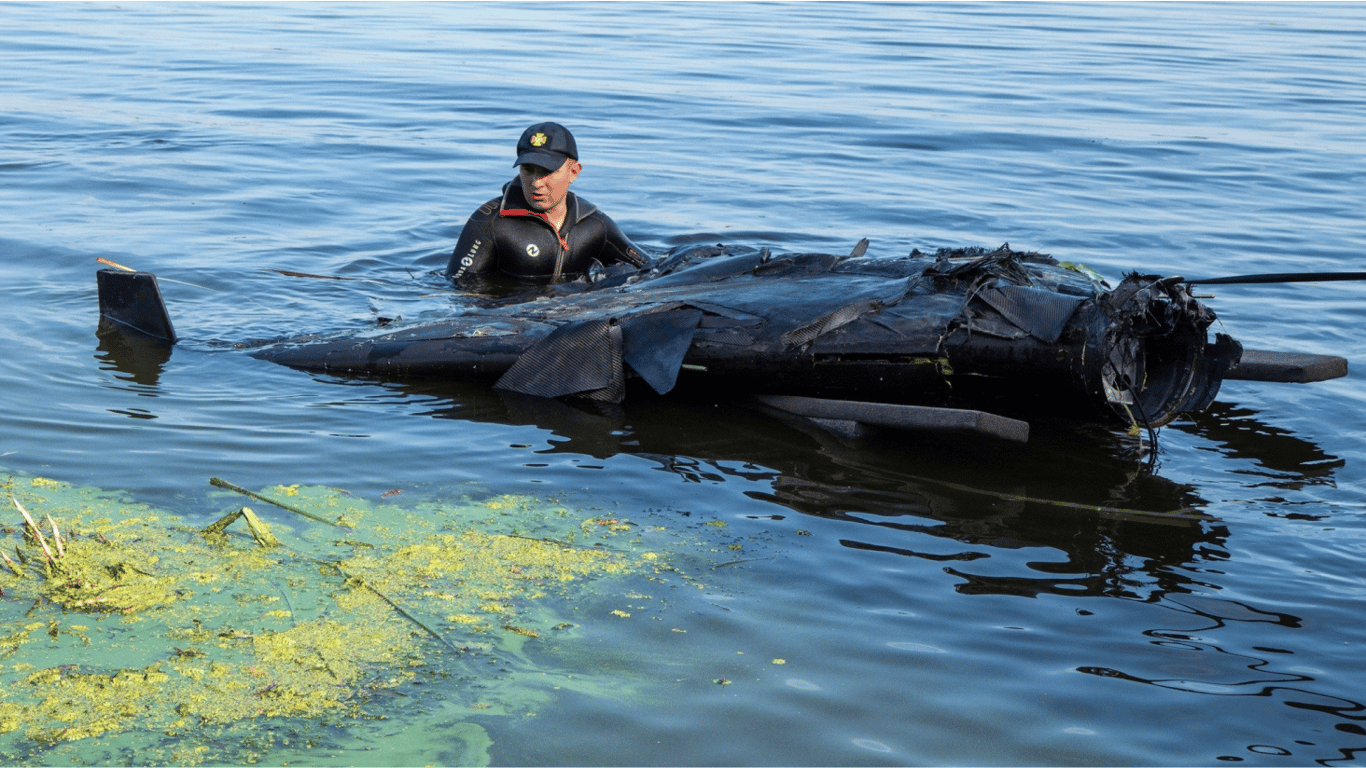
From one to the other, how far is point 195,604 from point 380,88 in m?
14.2

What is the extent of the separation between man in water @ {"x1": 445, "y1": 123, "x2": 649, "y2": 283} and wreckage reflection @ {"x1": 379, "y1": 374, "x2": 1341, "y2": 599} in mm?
1918

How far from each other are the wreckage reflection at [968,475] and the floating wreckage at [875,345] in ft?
0.53

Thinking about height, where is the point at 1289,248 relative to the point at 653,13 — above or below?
below

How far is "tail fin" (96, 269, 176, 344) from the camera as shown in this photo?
21.2ft

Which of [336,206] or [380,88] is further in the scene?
[380,88]

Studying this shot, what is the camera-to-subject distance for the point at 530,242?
790cm

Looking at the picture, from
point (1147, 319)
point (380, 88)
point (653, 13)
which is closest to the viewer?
point (1147, 319)

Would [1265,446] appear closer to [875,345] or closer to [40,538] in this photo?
[875,345]

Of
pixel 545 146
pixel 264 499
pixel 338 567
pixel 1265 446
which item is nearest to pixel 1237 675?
pixel 1265 446

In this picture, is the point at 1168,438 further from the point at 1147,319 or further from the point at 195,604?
the point at 195,604

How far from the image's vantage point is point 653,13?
2900cm

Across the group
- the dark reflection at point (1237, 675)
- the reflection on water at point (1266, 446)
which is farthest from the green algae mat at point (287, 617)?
the reflection on water at point (1266, 446)

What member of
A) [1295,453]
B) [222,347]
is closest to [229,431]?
[222,347]

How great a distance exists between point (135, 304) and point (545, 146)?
2.41 metres
